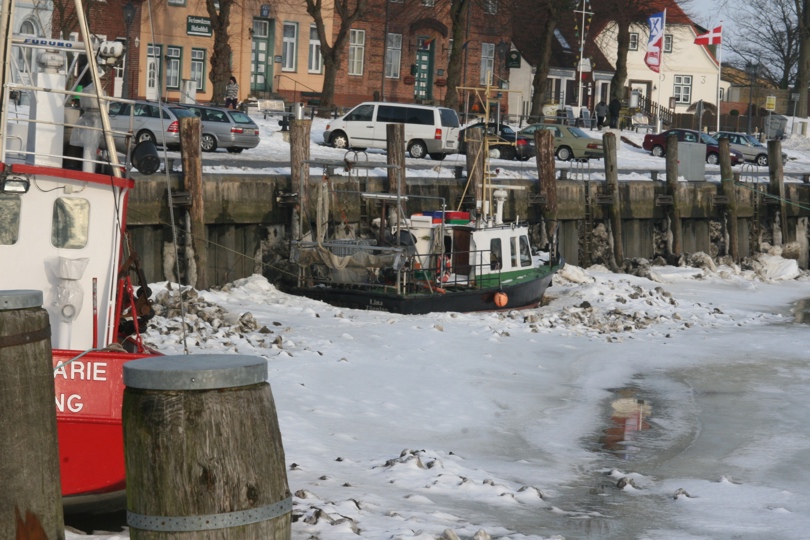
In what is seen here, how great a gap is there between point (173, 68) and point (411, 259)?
29.8 m

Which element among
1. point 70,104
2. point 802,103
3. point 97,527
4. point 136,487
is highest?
point 802,103

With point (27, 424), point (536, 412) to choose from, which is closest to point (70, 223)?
point (27, 424)

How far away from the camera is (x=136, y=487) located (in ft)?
15.2

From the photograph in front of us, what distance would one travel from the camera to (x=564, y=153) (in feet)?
128

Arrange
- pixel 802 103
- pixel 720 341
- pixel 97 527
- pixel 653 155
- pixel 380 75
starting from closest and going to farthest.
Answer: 1. pixel 97 527
2. pixel 720 341
3. pixel 653 155
4. pixel 380 75
5. pixel 802 103

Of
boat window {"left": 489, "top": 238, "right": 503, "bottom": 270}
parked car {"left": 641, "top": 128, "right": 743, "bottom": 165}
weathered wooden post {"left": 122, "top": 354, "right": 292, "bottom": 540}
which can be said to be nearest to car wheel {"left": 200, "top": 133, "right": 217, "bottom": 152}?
boat window {"left": 489, "top": 238, "right": 503, "bottom": 270}

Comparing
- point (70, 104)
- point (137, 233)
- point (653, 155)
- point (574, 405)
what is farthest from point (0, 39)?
point (653, 155)

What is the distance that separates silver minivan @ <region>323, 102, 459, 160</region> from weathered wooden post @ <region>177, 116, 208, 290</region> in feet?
47.5

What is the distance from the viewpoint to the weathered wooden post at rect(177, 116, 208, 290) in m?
18.8

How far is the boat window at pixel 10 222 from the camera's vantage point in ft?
32.6

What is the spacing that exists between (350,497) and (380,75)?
146 ft

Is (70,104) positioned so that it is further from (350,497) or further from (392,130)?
(392,130)

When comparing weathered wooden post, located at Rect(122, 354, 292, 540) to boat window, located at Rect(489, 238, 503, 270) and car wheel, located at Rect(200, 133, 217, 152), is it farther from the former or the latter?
car wheel, located at Rect(200, 133, 217, 152)

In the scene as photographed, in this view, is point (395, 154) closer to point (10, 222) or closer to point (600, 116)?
point (10, 222)
